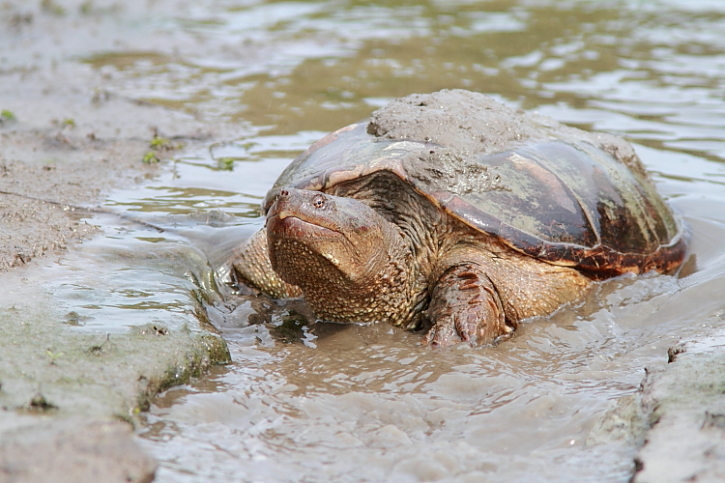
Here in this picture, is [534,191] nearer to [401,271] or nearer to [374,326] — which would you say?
[401,271]

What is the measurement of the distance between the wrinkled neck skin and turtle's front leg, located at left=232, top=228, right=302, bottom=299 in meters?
0.41

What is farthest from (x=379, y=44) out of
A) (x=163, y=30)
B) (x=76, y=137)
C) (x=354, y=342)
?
(x=354, y=342)

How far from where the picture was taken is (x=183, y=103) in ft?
24.7

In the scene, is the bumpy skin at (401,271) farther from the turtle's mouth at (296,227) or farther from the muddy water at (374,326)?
the muddy water at (374,326)

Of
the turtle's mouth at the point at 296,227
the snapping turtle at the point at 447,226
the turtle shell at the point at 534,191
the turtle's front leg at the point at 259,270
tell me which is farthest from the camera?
the turtle's front leg at the point at 259,270

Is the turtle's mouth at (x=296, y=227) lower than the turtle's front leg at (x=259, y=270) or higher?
higher

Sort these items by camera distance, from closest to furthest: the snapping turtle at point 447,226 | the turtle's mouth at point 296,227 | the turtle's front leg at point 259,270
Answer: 1. the turtle's mouth at point 296,227
2. the snapping turtle at point 447,226
3. the turtle's front leg at point 259,270

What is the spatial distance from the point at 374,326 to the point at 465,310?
20.1 inches

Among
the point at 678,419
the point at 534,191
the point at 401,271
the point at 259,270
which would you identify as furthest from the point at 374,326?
the point at 678,419

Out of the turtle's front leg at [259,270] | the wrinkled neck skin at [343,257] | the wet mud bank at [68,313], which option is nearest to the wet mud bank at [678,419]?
the wrinkled neck skin at [343,257]

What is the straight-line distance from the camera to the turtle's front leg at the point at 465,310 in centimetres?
356

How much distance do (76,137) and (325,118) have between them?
84.6 inches

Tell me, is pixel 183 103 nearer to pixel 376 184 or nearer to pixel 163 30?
pixel 163 30

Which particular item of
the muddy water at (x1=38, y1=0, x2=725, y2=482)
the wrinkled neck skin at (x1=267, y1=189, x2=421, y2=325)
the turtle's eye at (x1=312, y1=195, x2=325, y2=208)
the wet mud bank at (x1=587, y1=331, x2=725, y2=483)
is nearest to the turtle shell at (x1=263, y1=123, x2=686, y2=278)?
the muddy water at (x1=38, y1=0, x2=725, y2=482)
